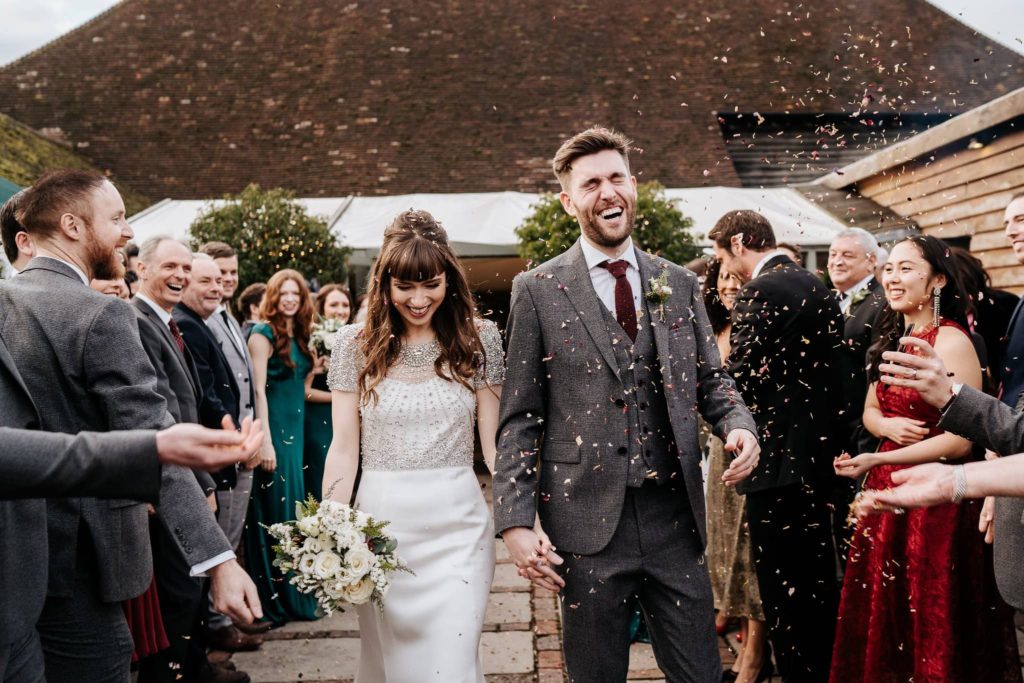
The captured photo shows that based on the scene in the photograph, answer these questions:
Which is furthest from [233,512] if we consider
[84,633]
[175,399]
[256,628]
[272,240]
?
[272,240]

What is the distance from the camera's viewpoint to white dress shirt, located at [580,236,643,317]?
9.69 ft

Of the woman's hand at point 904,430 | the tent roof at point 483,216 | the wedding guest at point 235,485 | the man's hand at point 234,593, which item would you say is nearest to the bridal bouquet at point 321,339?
the wedding guest at point 235,485

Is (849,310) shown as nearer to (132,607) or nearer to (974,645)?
(974,645)

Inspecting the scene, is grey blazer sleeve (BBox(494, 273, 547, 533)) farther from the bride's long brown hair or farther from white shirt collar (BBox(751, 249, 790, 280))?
white shirt collar (BBox(751, 249, 790, 280))

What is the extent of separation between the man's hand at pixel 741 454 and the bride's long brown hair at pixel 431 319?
1.15m

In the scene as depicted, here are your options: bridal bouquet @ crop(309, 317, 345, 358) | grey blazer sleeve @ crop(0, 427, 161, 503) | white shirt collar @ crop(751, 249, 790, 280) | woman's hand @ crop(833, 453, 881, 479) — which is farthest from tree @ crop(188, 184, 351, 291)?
grey blazer sleeve @ crop(0, 427, 161, 503)

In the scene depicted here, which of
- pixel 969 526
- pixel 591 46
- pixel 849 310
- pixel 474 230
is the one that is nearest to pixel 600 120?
pixel 591 46

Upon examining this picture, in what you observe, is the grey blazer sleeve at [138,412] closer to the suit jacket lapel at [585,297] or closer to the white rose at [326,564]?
the white rose at [326,564]

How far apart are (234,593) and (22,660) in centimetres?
55

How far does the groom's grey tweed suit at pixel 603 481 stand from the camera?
275 cm

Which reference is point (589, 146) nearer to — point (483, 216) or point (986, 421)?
point (986, 421)

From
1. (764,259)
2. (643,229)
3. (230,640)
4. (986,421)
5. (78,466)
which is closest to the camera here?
(78,466)

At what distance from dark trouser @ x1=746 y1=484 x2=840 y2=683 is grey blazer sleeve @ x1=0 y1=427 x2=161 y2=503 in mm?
2986

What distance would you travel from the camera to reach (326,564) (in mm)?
2807
